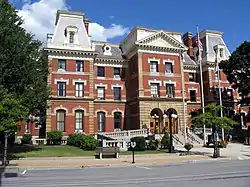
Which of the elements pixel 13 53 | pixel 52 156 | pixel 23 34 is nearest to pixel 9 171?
pixel 52 156

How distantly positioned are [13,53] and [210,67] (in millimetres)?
35756

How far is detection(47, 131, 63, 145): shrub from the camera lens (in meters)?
37.6

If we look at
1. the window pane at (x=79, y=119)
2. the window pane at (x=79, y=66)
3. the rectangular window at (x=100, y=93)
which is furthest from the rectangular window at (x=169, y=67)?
the window pane at (x=79, y=119)

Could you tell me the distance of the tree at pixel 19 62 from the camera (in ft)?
78.7

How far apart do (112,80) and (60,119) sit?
10.6m

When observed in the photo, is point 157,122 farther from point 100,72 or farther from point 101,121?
point 100,72

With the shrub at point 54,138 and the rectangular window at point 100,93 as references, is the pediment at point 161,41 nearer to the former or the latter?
the rectangular window at point 100,93

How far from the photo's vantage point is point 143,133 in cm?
3903

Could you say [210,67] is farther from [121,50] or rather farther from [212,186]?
[212,186]

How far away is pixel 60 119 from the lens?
4147 cm

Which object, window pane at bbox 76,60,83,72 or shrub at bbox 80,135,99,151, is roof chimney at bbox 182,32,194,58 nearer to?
window pane at bbox 76,60,83,72

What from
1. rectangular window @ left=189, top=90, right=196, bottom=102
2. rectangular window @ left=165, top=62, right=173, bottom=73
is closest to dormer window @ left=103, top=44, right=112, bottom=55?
rectangular window @ left=165, top=62, right=173, bottom=73

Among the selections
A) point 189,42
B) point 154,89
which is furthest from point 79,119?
point 189,42

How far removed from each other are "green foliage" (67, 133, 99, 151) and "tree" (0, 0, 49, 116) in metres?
6.82
